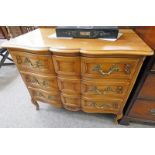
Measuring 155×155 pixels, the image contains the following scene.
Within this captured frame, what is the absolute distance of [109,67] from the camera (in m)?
0.81

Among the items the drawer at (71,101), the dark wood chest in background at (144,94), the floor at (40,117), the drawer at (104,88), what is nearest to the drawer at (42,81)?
the drawer at (71,101)

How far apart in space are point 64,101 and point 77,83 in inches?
11.3

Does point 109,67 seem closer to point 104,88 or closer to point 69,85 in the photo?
point 104,88

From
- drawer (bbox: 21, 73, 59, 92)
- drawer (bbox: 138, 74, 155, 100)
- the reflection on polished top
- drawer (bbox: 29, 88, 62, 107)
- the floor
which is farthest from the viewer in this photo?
the floor

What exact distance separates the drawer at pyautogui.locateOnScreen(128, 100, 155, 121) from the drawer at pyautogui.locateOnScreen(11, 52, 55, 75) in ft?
2.47

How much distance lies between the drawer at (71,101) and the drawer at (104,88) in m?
0.11

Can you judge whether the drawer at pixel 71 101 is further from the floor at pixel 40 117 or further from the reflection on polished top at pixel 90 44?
the reflection on polished top at pixel 90 44

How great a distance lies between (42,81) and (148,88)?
2.69 ft

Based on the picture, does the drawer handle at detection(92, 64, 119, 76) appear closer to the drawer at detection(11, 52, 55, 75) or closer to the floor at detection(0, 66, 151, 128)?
the drawer at detection(11, 52, 55, 75)

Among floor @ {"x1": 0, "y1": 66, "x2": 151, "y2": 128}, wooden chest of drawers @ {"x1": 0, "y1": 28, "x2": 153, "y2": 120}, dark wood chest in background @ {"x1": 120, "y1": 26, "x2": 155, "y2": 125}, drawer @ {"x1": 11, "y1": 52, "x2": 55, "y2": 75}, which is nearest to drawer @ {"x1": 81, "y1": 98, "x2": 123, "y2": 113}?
wooden chest of drawers @ {"x1": 0, "y1": 28, "x2": 153, "y2": 120}

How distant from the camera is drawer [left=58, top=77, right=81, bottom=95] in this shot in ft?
3.10

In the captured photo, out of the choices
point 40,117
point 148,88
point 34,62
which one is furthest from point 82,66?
point 40,117
